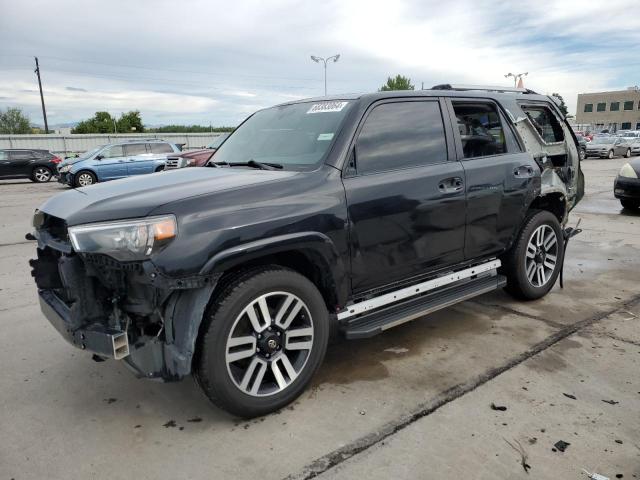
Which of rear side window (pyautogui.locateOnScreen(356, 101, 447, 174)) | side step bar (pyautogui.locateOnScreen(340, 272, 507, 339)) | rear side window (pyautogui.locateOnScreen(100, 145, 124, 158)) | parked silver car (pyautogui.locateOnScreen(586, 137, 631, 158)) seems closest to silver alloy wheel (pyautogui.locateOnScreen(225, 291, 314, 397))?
side step bar (pyautogui.locateOnScreen(340, 272, 507, 339))

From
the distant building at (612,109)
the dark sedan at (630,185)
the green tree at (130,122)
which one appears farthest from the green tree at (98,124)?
the distant building at (612,109)

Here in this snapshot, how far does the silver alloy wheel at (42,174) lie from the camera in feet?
70.4

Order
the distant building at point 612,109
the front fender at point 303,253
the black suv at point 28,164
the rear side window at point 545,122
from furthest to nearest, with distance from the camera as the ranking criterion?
the distant building at point 612,109 < the black suv at point 28,164 < the rear side window at point 545,122 < the front fender at point 303,253

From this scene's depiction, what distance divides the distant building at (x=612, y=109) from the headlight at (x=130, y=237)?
112 m

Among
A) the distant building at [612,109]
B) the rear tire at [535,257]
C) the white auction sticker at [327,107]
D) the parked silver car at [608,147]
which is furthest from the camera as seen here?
the distant building at [612,109]

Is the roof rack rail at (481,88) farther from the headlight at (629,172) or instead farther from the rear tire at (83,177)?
the rear tire at (83,177)

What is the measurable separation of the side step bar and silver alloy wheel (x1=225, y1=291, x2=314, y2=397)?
0.36m

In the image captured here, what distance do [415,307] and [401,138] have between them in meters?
1.19

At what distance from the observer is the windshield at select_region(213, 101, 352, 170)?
10.9 ft

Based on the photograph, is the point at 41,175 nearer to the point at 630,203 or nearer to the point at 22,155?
the point at 22,155

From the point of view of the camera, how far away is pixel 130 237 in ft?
8.25

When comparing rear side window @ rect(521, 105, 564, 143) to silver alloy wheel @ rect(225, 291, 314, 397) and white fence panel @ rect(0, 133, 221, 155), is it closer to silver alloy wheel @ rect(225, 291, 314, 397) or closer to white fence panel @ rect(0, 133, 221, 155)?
silver alloy wheel @ rect(225, 291, 314, 397)

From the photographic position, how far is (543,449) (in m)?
2.55

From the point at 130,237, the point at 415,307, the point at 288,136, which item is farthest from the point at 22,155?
the point at 415,307
